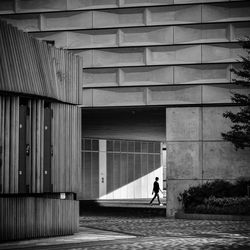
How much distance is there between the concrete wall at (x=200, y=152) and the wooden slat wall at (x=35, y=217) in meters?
9.53

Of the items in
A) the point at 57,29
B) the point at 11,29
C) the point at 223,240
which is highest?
the point at 57,29

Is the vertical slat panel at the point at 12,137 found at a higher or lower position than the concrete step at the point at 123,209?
higher

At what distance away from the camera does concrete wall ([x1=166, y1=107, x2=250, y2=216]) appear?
2634 centimetres

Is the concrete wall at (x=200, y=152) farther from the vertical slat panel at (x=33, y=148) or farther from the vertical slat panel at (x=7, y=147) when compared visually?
the vertical slat panel at (x=7, y=147)

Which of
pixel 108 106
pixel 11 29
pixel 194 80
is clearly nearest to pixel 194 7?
pixel 194 80

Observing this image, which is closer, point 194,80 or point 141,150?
point 194,80

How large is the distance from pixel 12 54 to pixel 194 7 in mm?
11918

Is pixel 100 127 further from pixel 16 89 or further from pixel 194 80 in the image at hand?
pixel 16 89

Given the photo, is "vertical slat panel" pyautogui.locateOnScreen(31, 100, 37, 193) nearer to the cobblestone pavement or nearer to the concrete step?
the cobblestone pavement

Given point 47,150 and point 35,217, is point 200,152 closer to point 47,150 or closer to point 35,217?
point 47,150

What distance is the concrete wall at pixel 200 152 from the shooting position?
26.3 m

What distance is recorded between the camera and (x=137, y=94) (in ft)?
87.2

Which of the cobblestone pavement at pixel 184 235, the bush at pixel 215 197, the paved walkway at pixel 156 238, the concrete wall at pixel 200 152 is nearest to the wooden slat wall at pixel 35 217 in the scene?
the paved walkway at pixel 156 238

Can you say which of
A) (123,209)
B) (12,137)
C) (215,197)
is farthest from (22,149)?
(123,209)
